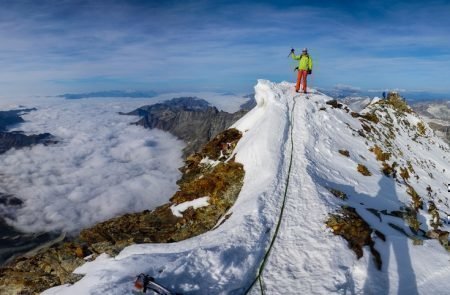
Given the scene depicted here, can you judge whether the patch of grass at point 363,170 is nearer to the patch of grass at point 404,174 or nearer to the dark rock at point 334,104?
the patch of grass at point 404,174

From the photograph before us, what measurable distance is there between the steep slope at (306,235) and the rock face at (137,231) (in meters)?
1.19

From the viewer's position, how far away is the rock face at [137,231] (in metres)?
17.8

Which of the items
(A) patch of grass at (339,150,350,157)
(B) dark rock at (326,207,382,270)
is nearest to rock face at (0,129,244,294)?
(B) dark rock at (326,207,382,270)

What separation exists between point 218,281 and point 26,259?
11.8 metres

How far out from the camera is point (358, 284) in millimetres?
15047

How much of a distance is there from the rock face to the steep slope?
1.19 meters

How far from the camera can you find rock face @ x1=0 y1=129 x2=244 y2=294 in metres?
17.8

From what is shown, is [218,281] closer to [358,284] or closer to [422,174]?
[358,284]

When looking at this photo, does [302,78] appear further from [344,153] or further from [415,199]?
[415,199]

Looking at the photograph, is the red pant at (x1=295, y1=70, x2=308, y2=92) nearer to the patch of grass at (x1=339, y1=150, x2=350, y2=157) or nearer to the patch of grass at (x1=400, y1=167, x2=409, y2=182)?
the patch of grass at (x1=339, y1=150, x2=350, y2=157)

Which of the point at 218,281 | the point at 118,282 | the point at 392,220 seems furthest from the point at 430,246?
the point at 118,282

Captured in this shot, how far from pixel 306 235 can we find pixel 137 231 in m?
10.3

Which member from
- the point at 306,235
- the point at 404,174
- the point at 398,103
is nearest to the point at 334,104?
the point at 404,174

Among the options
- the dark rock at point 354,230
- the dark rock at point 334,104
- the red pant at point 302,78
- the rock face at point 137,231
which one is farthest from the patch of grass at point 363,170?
the red pant at point 302,78
